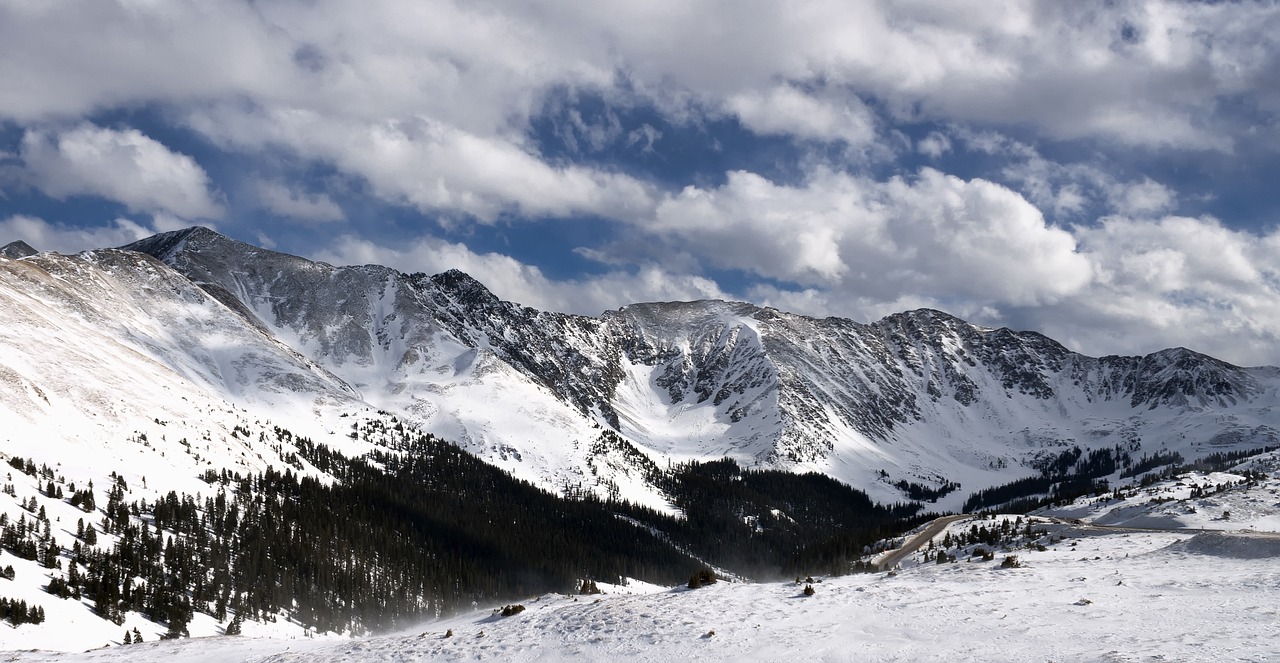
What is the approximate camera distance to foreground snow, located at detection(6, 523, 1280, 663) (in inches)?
1065

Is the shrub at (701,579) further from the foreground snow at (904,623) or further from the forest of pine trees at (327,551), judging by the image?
the forest of pine trees at (327,551)

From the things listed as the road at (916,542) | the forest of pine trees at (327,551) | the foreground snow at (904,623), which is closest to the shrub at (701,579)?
the foreground snow at (904,623)

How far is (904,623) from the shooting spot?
31.4 meters

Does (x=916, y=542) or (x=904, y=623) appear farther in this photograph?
(x=916, y=542)

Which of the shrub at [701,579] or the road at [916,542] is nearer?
the shrub at [701,579]

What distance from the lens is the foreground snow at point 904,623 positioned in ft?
88.8

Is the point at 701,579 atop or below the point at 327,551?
below

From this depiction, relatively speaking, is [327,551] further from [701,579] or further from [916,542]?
[701,579]

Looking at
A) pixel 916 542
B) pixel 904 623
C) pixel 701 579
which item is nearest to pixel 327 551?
pixel 916 542

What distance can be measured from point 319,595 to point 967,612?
92.3 m

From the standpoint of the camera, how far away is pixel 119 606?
62312mm

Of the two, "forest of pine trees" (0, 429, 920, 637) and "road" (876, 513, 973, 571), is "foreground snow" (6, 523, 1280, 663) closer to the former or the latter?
"road" (876, 513, 973, 571)

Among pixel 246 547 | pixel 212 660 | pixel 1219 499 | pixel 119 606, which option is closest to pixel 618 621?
pixel 212 660

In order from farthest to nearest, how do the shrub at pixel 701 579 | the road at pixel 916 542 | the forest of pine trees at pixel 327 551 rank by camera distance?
the forest of pine trees at pixel 327 551
the road at pixel 916 542
the shrub at pixel 701 579
